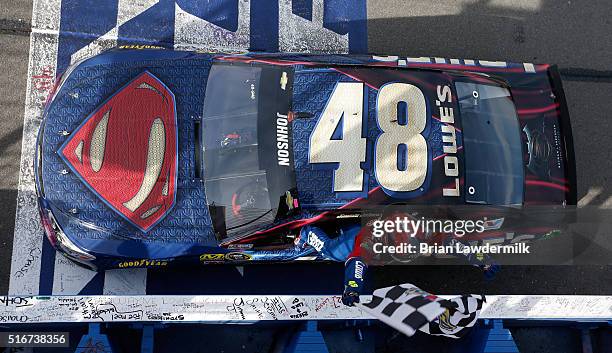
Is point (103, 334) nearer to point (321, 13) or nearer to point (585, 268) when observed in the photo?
point (321, 13)

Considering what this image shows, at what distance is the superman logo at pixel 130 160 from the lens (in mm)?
5074

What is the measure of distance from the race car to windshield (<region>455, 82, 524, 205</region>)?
1cm

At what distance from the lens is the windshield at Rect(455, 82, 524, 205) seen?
5.31m

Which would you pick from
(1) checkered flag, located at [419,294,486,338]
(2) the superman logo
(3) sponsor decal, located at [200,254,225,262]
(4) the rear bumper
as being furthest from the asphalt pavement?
(4) the rear bumper

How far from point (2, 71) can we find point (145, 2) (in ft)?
5.59

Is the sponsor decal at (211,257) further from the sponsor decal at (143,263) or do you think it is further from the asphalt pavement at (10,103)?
the asphalt pavement at (10,103)

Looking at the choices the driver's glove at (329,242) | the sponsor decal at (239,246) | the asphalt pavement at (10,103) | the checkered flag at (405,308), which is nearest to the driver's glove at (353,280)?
the checkered flag at (405,308)

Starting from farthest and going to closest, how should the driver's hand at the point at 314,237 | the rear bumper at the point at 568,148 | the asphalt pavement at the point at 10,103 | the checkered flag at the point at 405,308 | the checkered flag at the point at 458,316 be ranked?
the asphalt pavement at the point at 10,103, the rear bumper at the point at 568,148, the driver's hand at the point at 314,237, the checkered flag at the point at 458,316, the checkered flag at the point at 405,308

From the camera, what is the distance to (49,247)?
6.05m

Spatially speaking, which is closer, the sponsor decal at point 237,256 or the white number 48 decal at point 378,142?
the white number 48 decal at point 378,142

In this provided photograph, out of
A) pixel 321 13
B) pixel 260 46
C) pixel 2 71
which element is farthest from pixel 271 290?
pixel 2 71

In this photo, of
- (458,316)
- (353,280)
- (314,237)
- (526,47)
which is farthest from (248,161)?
(526,47)

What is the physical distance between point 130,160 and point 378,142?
2141mm

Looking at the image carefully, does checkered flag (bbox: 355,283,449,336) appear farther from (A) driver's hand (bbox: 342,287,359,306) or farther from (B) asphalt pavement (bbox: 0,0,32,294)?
(B) asphalt pavement (bbox: 0,0,32,294)
